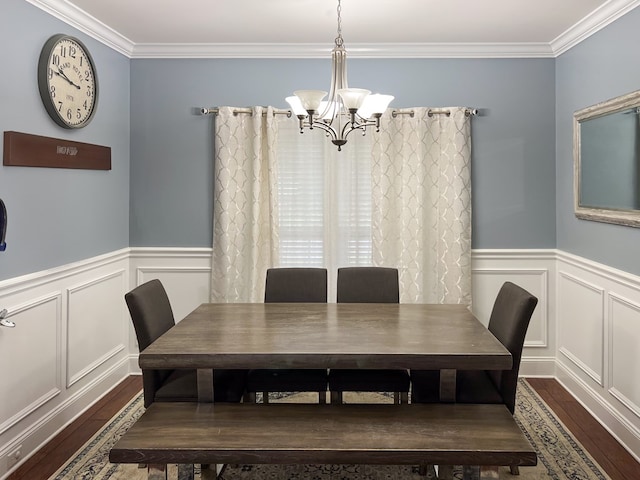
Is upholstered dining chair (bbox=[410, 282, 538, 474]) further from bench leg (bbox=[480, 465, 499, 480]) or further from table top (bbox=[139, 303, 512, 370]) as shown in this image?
bench leg (bbox=[480, 465, 499, 480])

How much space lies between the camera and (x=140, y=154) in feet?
15.1

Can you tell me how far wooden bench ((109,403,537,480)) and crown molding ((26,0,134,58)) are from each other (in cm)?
233

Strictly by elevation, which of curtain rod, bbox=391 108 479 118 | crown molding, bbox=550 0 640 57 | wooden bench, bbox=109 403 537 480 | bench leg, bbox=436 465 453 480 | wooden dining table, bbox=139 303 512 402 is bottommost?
bench leg, bbox=436 465 453 480

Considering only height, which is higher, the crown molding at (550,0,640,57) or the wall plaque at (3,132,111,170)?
the crown molding at (550,0,640,57)

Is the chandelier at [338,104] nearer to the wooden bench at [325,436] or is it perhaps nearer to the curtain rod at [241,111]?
the curtain rod at [241,111]

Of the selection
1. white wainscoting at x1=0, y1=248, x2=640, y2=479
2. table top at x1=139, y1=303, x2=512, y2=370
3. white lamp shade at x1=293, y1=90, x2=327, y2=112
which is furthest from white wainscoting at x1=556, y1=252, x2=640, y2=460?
white lamp shade at x1=293, y1=90, x2=327, y2=112

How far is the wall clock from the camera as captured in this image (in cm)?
326

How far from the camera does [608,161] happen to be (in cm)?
353

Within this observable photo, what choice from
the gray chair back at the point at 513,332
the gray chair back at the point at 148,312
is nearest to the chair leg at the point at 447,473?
the gray chair back at the point at 513,332

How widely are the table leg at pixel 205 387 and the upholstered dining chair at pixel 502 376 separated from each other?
3.46 ft

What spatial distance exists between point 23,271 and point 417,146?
284 centimetres

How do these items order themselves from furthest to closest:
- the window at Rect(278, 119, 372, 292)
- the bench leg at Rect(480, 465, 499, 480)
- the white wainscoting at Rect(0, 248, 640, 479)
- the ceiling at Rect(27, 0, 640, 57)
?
1. the window at Rect(278, 119, 372, 292)
2. the ceiling at Rect(27, 0, 640, 57)
3. the white wainscoting at Rect(0, 248, 640, 479)
4. the bench leg at Rect(480, 465, 499, 480)

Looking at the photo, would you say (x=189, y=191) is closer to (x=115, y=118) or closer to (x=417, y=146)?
(x=115, y=118)

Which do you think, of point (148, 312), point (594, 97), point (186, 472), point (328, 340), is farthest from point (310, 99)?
point (594, 97)
